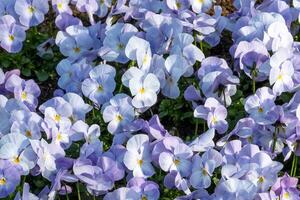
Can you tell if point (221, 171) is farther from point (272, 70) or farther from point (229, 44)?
point (229, 44)

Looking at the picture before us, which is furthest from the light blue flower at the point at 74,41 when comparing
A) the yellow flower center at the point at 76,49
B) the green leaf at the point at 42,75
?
the green leaf at the point at 42,75

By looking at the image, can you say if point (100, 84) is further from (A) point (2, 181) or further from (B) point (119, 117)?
(A) point (2, 181)

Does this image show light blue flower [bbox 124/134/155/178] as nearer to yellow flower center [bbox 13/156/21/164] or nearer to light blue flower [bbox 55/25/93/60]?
yellow flower center [bbox 13/156/21/164]

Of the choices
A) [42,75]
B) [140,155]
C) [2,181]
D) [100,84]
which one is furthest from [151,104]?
[42,75]

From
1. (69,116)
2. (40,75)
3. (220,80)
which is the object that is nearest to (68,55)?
(40,75)

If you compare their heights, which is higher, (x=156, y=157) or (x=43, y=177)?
(x=156, y=157)

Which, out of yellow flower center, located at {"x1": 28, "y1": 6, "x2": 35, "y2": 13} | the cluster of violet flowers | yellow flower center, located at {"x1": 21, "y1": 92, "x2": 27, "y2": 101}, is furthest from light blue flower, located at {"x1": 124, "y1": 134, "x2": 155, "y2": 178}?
yellow flower center, located at {"x1": 28, "y1": 6, "x2": 35, "y2": 13}

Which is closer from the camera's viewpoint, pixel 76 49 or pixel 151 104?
pixel 151 104

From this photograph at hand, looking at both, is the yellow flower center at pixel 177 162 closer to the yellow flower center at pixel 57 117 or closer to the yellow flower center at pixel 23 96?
the yellow flower center at pixel 57 117
